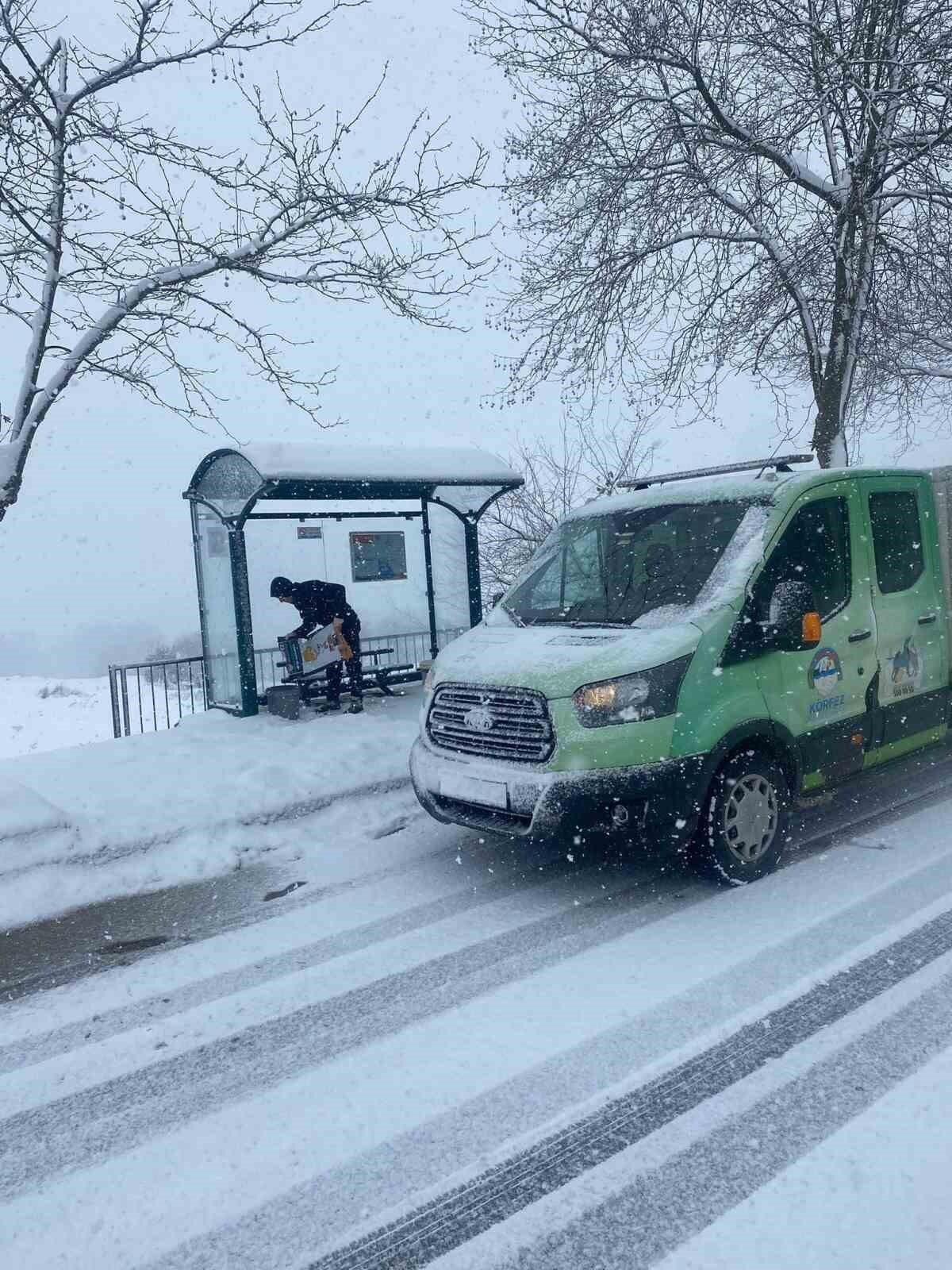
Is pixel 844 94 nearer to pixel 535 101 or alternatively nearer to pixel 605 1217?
pixel 535 101

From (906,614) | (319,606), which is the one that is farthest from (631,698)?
(319,606)

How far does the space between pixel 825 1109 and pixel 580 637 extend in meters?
2.67

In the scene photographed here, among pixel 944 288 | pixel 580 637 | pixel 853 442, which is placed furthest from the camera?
pixel 853 442

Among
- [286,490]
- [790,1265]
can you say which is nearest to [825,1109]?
[790,1265]

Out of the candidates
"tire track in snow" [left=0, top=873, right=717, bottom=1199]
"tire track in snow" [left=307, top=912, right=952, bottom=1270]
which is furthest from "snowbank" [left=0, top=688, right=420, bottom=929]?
"tire track in snow" [left=307, top=912, right=952, bottom=1270]

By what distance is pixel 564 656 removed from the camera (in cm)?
491

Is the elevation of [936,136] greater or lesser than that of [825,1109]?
greater

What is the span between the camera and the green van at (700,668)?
467 centimetres

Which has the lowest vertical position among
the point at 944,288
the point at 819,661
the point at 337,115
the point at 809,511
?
the point at 819,661

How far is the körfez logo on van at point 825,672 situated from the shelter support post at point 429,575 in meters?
7.74

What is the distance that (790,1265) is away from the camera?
7.57ft

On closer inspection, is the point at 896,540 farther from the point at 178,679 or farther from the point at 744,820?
the point at 178,679

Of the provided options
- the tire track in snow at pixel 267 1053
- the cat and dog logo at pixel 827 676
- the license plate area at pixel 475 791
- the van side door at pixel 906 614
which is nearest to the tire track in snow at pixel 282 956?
the tire track in snow at pixel 267 1053

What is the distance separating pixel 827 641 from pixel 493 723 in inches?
79.7
